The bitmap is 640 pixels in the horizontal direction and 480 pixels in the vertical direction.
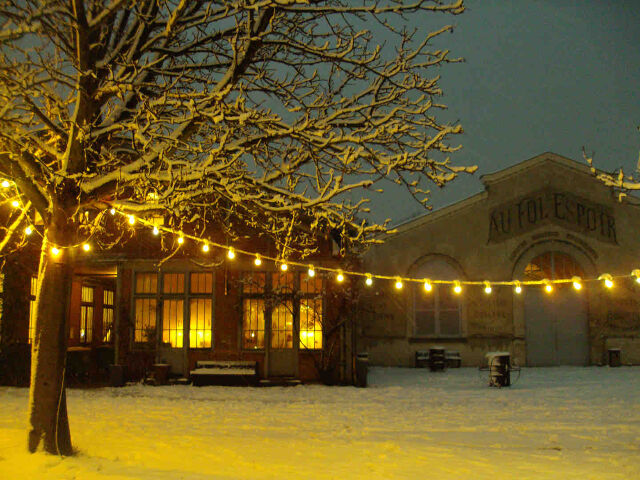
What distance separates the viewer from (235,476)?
6.56m

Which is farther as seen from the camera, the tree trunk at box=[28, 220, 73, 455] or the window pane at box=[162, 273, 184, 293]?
the window pane at box=[162, 273, 184, 293]

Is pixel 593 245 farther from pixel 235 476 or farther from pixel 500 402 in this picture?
pixel 235 476

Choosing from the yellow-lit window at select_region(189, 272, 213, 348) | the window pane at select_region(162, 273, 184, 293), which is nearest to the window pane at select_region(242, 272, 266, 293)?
the yellow-lit window at select_region(189, 272, 213, 348)

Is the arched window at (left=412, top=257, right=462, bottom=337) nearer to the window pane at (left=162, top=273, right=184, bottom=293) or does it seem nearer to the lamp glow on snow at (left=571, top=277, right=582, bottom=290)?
the window pane at (left=162, top=273, right=184, bottom=293)

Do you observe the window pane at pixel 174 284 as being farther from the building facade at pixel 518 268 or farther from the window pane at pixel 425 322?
the window pane at pixel 425 322

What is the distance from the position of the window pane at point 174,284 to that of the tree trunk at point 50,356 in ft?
32.1

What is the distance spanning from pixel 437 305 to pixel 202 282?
8.41m

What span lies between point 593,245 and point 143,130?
60.1 feet

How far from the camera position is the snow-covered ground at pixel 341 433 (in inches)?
268

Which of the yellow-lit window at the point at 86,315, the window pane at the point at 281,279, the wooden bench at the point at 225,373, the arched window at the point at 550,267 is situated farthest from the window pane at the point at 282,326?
the arched window at the point at 550,267

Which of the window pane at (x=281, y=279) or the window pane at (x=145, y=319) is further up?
the window pane at (x=281, y=279)

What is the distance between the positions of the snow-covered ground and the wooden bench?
2.21ft

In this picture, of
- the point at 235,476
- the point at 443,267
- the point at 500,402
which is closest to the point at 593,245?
the point at 443,267

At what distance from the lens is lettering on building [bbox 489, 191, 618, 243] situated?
69.3 feet
